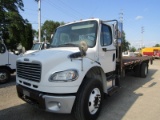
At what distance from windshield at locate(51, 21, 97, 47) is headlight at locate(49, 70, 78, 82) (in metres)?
1.29

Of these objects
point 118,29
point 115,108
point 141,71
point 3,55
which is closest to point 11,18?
point 3,55

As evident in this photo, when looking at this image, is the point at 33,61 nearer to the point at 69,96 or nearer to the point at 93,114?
the point at 69,96

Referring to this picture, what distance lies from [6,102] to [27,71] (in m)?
2.30

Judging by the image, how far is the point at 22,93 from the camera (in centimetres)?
440

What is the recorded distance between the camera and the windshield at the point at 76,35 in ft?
16.4

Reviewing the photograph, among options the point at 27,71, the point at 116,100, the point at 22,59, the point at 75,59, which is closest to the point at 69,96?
the point at 75,59

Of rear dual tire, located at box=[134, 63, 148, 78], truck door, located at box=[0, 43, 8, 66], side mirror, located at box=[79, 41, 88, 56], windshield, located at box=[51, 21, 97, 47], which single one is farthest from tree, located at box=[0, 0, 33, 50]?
side mirror, located at box=[79, 41, 88, 56]

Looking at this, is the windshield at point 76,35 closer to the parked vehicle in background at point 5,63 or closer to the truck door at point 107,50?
the truck door at point 107,50

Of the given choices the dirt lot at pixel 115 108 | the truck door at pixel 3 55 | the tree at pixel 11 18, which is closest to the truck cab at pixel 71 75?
the dirt lot at pixel 115 108

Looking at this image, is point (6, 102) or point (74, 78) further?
point (6, 102)

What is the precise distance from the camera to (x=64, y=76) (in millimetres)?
3791

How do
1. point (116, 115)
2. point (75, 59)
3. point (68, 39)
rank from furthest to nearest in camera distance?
1. point (68, 39)
2. point (116, 115)
3. point (75, 59)

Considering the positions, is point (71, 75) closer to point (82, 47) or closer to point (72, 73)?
point (72, 73)

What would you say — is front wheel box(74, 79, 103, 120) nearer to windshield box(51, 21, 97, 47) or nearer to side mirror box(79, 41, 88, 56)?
side mirror box(79, 41, 88, 56)
